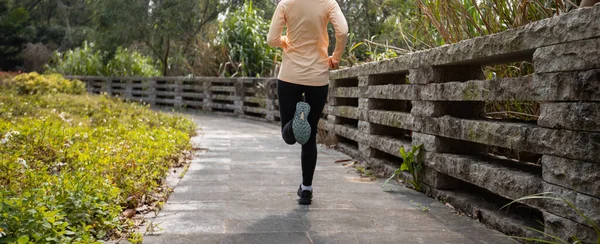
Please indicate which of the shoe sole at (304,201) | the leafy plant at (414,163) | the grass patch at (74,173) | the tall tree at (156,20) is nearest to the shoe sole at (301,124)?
the shoe sole at (304,201)

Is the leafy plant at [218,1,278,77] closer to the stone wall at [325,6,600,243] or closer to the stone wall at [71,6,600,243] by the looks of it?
the stone wall at [71,6,600,243]

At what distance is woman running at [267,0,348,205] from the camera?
4.41 meters

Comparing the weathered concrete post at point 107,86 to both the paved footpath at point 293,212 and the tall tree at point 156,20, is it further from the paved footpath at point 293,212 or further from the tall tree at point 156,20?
the paved footpath at point 293,212

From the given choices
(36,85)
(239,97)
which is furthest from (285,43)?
(239,97)

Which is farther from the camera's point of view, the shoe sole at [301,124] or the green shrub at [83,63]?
the green shrub at [83,63]

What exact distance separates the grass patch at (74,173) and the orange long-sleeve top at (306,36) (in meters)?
1.56

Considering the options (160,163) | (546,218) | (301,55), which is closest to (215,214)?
(301,55)

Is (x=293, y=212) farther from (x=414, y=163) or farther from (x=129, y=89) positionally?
(x=129, y=89)

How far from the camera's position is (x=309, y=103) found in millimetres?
4500

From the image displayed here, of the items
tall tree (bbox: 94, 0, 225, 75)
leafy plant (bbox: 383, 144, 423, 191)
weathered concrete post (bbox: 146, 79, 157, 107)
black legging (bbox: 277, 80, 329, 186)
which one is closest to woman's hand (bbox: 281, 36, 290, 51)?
black legging (bbox: 277, 80, 329, 186)

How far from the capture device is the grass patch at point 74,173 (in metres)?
2.80

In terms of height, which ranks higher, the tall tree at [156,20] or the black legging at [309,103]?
the tall tree at [156,20]

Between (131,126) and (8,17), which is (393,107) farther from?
(8,17)

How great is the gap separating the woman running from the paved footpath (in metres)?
0.43
